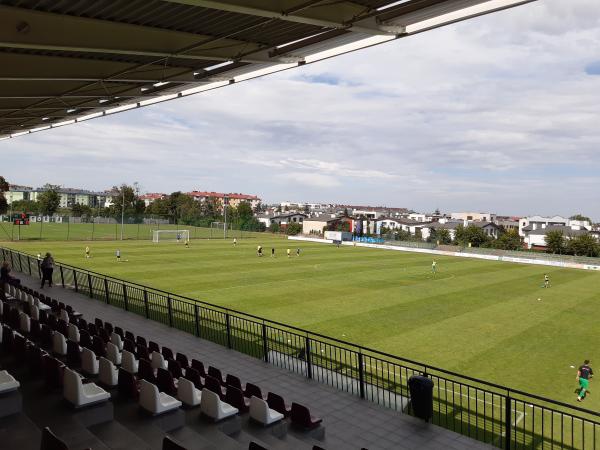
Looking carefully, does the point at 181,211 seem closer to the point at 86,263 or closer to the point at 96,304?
the point at 86,263

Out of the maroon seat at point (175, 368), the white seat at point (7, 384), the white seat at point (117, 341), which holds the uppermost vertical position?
the white seat at point (7, 384)

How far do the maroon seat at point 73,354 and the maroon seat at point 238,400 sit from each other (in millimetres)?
3434

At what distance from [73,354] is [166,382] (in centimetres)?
254

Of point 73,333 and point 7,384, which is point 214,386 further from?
point 73,333

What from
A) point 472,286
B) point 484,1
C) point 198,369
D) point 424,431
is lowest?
point 472,286

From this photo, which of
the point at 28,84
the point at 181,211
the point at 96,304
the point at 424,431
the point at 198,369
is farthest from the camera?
the point at 181,211

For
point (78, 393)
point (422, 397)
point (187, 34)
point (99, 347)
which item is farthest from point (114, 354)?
point (187, 34)

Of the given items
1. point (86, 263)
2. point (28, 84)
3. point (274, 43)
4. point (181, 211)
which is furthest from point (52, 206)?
point (274, 43)

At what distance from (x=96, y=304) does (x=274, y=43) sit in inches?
496

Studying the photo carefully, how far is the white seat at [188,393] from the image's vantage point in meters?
7.53

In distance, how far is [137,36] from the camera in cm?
966

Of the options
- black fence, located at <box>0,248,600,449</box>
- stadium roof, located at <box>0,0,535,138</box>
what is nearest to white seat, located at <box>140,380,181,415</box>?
black fence, located at <box>0,248,600,449</box>

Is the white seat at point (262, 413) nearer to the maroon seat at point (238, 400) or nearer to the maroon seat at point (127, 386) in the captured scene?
the maroon seat at point (238, 400)

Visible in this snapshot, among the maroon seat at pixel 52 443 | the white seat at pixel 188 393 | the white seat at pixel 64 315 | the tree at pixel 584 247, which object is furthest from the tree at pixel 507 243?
the maroon seat at pixel 52 443
